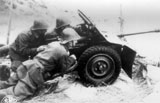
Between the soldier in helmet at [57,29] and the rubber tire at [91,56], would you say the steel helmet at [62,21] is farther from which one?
the rubber tire at [91,56]

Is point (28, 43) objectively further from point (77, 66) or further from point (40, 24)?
point (77, 66)

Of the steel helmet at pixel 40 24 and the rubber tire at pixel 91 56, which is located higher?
the steel helmet at pixel 40 24

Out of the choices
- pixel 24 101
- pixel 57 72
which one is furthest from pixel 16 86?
pixel 57 72

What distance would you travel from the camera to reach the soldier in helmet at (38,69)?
5.61 metres

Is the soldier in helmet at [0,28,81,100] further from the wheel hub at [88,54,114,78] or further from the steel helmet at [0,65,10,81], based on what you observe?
the steel helmet at [0,65,10,81]

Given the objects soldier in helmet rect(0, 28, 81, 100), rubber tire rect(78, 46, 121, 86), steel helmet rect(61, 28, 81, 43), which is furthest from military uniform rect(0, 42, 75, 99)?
steel helmet rect(61, 28, 81, 43)

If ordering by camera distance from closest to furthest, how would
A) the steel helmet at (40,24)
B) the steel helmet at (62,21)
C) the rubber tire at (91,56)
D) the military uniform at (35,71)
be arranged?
the military uniform at (35,71) → the rubber tire at (91,56) → the steel helmet at (40,24) → the steel helmet at (62,21)

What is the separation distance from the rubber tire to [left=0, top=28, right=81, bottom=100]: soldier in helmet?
28cm

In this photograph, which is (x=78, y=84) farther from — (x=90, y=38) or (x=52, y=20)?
(x=52, y=20)

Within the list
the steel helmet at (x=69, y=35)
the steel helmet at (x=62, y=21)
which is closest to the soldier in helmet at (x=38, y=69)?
the steel helmet at (x=69, y=35)

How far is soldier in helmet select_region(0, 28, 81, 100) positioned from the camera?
561 cm

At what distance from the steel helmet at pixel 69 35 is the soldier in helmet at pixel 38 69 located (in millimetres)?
403

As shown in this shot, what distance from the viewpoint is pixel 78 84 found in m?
6.17

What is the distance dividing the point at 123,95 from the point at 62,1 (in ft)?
6.19
